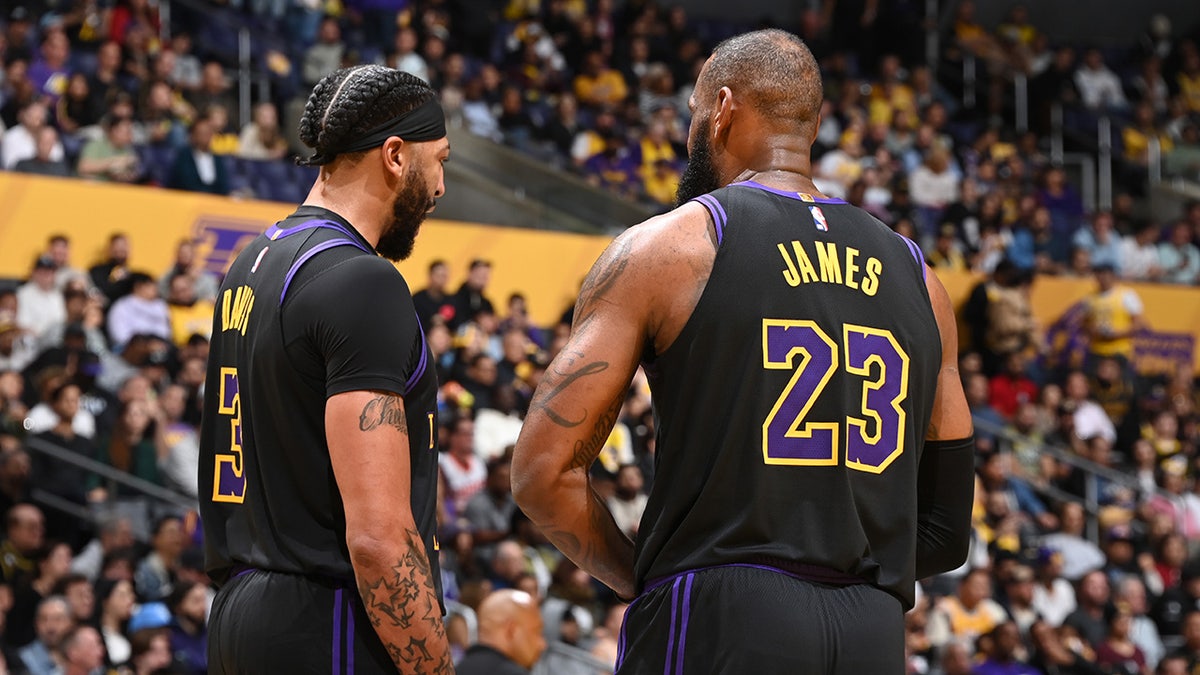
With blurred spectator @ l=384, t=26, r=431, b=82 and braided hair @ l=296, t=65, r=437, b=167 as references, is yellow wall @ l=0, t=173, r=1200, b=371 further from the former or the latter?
braided hair @ l=296, t=65, r=437, b=167

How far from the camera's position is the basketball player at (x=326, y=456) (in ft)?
9.82

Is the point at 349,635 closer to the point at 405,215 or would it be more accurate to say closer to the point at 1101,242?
the point at 405,215

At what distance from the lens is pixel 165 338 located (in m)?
11.6

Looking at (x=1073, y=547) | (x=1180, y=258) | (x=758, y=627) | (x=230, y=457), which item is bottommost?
(x=1073, y=547)

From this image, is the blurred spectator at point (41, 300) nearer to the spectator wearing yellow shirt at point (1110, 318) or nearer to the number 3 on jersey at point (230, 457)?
the number 3 on jersey at point (230, 457)

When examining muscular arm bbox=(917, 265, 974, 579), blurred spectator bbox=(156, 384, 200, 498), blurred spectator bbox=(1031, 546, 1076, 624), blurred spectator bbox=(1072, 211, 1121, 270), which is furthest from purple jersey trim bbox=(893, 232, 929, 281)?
blurred spectator bbox=(1072, 211, 1121, 270)

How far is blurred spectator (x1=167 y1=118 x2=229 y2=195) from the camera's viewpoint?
13.3m

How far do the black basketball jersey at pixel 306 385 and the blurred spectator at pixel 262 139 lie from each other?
11011 mm

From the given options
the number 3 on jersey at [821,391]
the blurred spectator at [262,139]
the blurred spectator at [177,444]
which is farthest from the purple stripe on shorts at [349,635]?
the blurred spectator at [262,139]

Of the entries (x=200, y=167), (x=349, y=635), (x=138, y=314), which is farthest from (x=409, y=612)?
(x=200, y=167)

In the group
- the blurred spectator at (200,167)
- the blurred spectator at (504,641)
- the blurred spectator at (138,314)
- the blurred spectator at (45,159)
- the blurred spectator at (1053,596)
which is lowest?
the blurred spectator at (1053,596)

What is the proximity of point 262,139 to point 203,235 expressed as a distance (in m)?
1.31

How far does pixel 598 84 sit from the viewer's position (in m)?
18.0

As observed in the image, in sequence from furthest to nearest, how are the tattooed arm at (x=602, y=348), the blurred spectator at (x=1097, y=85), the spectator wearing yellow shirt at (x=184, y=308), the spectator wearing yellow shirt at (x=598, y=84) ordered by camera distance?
the blurred spectator at (x=1097, y=85) → the spectator wearing yellow shirt at (x=598, y=84) → the spectator wearing yellow shirt at (x=184, y=308) → the tattooed arm at (x=602, y=348)
